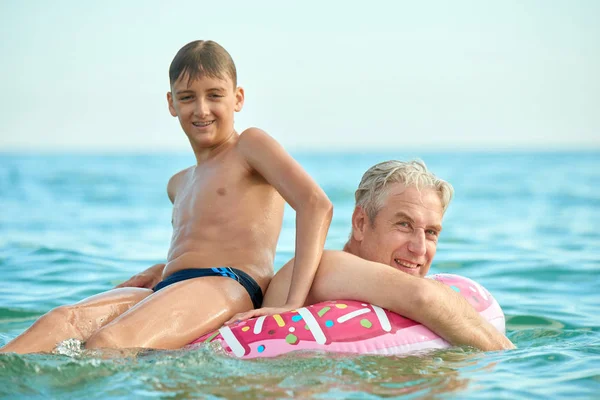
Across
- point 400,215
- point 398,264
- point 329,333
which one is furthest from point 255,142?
point 329,333

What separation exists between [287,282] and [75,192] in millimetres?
17586

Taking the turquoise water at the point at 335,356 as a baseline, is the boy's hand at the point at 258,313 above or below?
above

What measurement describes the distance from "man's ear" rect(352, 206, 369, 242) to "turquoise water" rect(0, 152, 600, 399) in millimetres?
802

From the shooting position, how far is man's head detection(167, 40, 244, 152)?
14.2 ft

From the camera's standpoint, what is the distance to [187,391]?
3375 millimetres

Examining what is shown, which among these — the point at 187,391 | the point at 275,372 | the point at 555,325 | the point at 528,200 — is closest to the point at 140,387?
the point at 187,391

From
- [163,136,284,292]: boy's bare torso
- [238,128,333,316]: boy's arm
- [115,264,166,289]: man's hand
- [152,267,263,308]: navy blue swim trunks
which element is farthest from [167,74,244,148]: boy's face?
[115,264,166,289]: man's hand

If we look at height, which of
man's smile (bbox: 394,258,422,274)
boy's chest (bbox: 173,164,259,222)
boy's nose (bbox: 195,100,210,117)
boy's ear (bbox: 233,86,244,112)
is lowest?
man's smile (bbox: 394,258,422,274)

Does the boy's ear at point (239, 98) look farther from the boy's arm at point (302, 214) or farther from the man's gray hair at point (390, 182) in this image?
the man's gray hair at point (390, 182)

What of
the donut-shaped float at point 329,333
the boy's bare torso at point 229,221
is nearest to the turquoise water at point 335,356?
the donut-shaped float at point 329,333

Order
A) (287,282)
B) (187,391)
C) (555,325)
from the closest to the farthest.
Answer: (187,391) → (287,282) → (555,325)

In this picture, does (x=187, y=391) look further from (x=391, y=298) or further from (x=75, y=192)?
(x=75, y=192)

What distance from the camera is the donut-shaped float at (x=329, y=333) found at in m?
3.78

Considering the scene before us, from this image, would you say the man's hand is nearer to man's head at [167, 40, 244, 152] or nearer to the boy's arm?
man's head at [167, 40, 244, 152]
